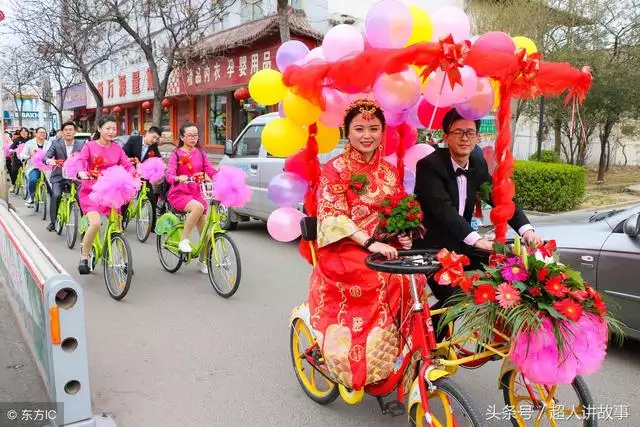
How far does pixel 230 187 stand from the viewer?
19.1ft

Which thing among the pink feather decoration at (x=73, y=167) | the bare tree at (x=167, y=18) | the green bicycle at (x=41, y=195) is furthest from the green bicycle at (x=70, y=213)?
the bare tree at (x=167, y=18)

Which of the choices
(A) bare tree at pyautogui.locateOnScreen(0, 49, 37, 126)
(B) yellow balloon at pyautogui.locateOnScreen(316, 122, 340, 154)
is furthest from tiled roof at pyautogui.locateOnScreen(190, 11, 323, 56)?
(B) yellow balloon at pyautogui.locateOnScreen(316, 122, 340, 154)

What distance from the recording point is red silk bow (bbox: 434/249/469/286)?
7.82 feet

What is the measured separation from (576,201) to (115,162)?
9.61 meters

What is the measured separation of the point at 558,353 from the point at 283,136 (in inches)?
85.9

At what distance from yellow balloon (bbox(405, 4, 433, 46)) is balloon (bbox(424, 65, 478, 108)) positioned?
9.9 inches

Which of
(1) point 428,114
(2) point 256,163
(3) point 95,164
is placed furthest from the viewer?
(2) point 256,163

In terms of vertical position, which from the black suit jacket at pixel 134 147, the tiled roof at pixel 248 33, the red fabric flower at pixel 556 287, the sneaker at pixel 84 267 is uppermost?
the tiled roof at pixel 248 33

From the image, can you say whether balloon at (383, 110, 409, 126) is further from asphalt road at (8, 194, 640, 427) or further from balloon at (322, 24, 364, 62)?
asphalt road at (8, 194, 640, 427)

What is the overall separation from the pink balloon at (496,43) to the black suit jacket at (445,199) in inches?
28.2

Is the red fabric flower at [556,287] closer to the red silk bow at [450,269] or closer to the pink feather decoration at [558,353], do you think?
the pink feather decoration at [558,353]

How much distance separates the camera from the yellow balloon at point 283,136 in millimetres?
3668

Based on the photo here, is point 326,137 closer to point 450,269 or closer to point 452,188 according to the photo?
point 452,188

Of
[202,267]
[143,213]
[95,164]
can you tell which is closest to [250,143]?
[143,213]
